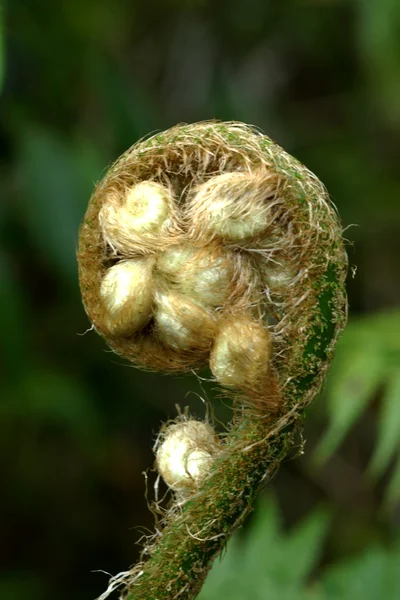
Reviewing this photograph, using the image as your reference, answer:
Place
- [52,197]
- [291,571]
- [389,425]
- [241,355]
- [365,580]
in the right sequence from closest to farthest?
[241,355]
[389,425]
[365,580]
[291,571]
[52,197]

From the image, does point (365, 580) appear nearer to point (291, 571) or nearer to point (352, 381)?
point (291, 571)

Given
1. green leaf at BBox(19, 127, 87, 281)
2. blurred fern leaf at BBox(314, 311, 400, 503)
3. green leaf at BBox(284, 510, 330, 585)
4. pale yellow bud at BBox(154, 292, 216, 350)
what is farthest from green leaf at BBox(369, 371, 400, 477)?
pale yellow bud at BBox(154, 292, 216, 350)

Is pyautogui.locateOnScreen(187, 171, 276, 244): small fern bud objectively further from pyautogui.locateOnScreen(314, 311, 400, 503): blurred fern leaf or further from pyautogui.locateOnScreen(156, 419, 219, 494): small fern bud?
pyautogui.locateOnScreen(314, 311, 400, 503): blurred fern leaf

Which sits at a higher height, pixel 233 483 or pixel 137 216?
pixel 137 216

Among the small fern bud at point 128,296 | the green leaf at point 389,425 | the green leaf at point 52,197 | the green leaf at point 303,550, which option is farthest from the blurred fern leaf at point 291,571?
the small fern bud at point 128,296

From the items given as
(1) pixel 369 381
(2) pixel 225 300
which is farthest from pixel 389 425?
(2) pixel 225 300
